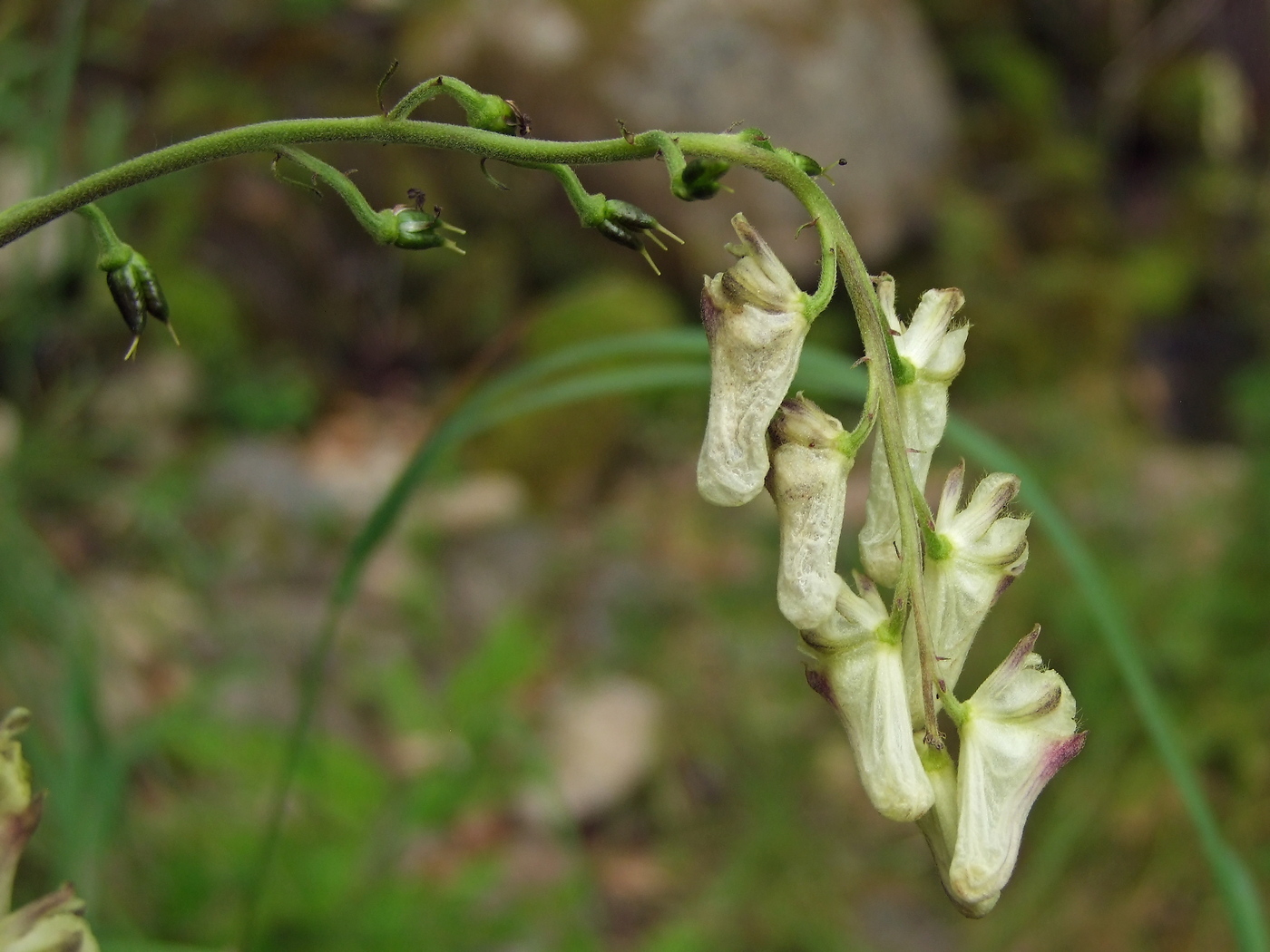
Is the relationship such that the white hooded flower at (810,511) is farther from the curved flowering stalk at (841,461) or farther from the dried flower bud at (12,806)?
the dried flower bud at (12,806)

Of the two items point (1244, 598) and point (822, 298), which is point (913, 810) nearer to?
point (822, 298)

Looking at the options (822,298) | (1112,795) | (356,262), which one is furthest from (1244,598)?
(356,262)

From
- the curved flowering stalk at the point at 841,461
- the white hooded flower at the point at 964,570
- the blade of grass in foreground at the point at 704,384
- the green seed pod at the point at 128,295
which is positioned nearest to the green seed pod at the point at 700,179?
the curved flowering stalk at the point at 841,461

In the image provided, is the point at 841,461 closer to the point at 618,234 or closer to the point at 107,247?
the point at 618,234

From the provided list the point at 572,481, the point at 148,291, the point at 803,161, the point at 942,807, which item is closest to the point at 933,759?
the point at 942,807

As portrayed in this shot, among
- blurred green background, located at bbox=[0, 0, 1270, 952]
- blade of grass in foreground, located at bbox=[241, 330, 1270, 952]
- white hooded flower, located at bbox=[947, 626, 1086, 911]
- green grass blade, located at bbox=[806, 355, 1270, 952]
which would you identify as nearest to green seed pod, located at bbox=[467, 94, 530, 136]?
white hooded flower, located at bbox=[947, 626, 1086, 911]

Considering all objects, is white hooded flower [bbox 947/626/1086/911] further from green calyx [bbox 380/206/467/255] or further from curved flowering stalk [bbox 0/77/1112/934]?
green calyx [bbox 380/206/467/255]
